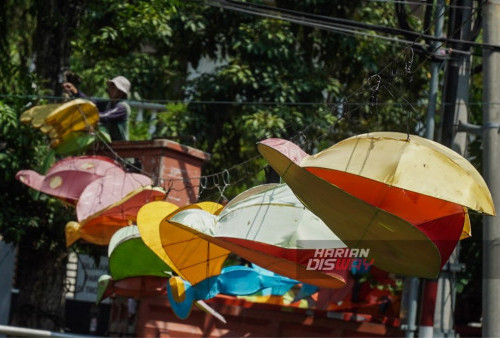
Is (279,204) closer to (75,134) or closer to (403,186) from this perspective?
(403,186)

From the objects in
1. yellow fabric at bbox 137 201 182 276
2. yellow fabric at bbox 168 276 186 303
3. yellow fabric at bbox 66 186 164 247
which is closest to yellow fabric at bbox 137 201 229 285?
yellow fabric at bbox 137 201 182 276

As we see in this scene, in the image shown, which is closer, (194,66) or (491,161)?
(491,161)

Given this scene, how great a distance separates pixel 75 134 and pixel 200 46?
5.41 metres

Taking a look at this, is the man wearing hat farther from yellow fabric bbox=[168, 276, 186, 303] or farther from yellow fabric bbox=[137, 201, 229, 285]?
yellow fabric bbox=[168, 276, 186, 303]

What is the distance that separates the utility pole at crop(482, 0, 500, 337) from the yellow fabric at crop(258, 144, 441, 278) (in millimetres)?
Answer: 2112

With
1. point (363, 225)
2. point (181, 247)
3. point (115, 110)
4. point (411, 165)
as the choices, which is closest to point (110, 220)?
point (115, 110)

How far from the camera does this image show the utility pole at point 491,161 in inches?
381

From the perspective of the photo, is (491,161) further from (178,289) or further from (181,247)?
(178,289)

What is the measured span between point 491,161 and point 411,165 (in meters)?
2.86

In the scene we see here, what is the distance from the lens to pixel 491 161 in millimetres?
9883

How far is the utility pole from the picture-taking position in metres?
9.68

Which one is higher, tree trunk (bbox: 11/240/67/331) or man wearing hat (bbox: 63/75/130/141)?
man wearing hat (bbox: 63/75/130/141)

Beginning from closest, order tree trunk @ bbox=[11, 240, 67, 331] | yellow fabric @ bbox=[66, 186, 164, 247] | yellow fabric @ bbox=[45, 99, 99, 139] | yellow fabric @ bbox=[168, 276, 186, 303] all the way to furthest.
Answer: yellow fabric @ bbox=[168, 276, 186, 303]
yellow fabric @ bbox=[66, 186, 164, 247]
yellow fabric @ bbox=[45, 99, 99, 139]
tree trunk @ bbox=[11, 240, 67, 331]

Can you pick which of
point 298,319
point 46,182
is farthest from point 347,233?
point 46,182
